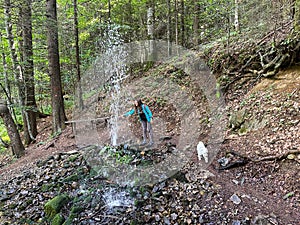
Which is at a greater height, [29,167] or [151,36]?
[151,36]

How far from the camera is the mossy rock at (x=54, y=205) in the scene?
4.12 metres

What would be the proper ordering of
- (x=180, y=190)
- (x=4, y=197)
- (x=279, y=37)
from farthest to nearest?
(x=279, y=37)
(x=4, y=197)
(x=180, y=190)

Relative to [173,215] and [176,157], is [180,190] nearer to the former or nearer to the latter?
[173,215]

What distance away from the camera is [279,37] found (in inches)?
277

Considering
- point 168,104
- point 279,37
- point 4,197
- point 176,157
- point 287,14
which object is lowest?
point 4,197

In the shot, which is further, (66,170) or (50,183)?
(66,170)

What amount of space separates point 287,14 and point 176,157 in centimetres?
626

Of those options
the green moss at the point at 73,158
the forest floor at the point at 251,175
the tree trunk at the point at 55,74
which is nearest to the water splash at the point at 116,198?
the forest floor at the point at 251,175

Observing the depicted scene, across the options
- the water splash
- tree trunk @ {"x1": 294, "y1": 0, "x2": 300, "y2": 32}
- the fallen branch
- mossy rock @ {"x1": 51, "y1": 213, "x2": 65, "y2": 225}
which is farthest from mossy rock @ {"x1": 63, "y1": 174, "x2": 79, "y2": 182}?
tree trunk @ {"x1": 294, "y1": 0, "x2": 300, "y2": 32}

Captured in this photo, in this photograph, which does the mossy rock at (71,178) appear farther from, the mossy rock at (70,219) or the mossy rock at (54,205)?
the mossy rock at (70,219)

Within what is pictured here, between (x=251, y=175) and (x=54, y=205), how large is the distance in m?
4.20

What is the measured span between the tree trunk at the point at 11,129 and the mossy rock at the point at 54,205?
4.39 meters

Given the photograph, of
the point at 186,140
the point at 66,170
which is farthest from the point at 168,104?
the point at 66,170

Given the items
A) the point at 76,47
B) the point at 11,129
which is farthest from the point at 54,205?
the point at 76,47
